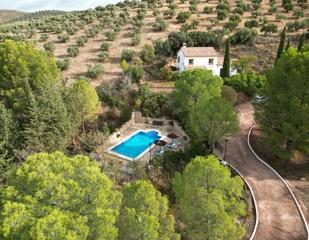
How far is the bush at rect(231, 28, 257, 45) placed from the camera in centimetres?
5756

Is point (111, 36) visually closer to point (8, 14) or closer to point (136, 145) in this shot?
point (136, 145)

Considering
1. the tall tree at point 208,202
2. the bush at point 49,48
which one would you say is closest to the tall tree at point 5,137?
the tall tree at point 208,202

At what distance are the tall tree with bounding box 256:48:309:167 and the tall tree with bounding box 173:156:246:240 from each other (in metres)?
10.3

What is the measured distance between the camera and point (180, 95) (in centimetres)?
3578

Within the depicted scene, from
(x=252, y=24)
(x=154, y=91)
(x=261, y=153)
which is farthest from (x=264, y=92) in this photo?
(x=252, y=24)

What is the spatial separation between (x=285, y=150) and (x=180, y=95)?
11824 millimetres

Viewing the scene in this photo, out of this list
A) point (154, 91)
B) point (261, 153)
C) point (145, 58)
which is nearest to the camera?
point (261, 153)

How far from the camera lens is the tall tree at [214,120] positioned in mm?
29500

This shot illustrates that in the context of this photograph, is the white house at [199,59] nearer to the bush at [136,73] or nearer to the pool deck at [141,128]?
the bush at [136,73]

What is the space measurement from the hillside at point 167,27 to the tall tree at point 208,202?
28355mm

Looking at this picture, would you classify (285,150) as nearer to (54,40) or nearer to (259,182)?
(259,182)

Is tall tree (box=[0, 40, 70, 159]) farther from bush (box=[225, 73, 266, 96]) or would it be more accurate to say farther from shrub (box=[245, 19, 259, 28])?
shrub (box=[245, 19, 259, 28])

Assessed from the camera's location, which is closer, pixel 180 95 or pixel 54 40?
pixel 180 95

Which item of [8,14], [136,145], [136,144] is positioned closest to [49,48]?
[136,144]
